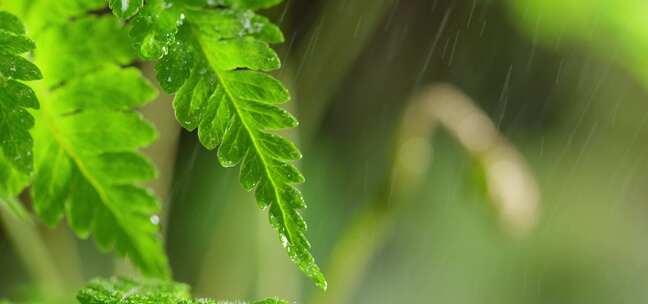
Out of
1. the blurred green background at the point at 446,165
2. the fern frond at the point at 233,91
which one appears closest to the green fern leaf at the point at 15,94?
the fern frond at the point at 233,91

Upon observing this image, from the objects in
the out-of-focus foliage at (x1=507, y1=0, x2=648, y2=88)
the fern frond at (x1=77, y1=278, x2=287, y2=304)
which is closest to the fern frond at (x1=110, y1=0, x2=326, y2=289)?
the fern frond at (x1=77, y1=278, x2=287, y2=304)

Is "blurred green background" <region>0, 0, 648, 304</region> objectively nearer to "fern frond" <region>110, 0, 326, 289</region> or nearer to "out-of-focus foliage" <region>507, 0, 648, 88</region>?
"out-of-focus foliage" <region>507, 0, 648, 88</region>

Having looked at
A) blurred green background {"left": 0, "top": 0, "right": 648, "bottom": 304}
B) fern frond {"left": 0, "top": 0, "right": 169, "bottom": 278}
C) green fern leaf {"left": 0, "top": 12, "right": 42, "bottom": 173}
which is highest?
green fern leaf {"left": 0, "top": 12, "right": 42, "bottom": 173}

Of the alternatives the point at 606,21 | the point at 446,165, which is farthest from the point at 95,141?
the point at 446,165

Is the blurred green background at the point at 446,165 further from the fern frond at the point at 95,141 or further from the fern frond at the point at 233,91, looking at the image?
the fern frond at the point at 233,91

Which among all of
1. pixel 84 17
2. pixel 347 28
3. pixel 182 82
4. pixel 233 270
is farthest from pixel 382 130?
pixel 182 82
